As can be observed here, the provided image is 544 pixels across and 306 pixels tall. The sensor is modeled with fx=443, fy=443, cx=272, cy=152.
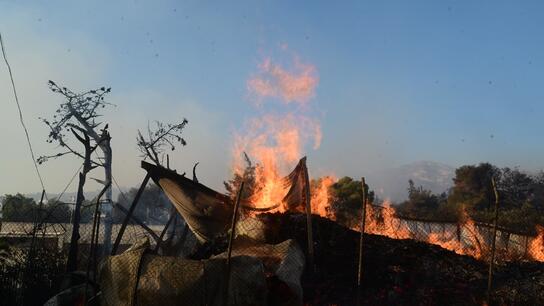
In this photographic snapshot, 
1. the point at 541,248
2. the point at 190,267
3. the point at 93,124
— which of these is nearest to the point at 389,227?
the point at 541,248

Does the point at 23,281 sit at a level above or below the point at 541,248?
below

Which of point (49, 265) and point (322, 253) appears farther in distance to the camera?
point (49, 265)

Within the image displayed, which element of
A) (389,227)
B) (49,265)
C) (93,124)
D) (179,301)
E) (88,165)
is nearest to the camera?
(179,301)

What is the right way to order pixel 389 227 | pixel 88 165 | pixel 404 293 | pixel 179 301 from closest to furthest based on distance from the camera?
pixel 179 301 < pixel 404 293 < pixel 389 227 < pixel 88 165

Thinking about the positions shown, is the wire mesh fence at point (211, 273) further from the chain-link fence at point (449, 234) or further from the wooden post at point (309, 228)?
the chain-link fence at point (449, 234)

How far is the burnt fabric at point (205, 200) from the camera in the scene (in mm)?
10594

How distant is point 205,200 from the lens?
10711mm

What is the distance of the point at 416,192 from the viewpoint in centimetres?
5259

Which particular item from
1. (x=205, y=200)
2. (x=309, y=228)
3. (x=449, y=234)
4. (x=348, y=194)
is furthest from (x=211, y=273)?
(x=348, y=194)

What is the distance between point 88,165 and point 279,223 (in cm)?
1021

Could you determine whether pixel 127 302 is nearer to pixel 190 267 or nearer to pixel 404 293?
pixel 190 267

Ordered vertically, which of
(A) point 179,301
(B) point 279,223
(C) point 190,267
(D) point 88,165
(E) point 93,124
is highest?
(E) point 93,124

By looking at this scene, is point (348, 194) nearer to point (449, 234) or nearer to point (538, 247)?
point (449, 234)

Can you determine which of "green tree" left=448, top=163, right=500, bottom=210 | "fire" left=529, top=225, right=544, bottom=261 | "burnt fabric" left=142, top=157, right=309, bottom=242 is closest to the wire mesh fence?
"burnt fabric" left=142, top=157, right=309, bottom=242
